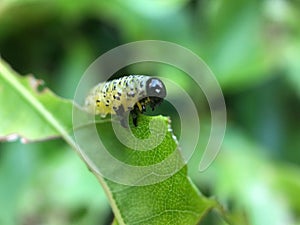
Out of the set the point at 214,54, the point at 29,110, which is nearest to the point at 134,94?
the point at 29,110

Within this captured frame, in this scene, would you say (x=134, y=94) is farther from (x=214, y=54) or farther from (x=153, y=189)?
(x=214, y=54)

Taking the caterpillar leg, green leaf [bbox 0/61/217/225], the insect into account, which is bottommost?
green leaf [bbox 0/61/217/225]

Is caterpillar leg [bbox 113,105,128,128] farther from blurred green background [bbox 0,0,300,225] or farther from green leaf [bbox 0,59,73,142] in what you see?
blurred green background [bbox 0,0,300,225]

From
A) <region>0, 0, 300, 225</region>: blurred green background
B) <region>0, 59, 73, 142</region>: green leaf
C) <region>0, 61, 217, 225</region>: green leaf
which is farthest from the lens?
<region>0, 0, 300, 225</region>: blurred green background

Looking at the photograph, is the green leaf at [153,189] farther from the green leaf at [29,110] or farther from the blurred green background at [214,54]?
the blurred green background at [214,54]

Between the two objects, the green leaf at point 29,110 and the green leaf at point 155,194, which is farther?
the green leaf at point 29,110

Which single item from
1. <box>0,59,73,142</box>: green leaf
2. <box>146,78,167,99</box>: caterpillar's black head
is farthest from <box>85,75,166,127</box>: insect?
<box>0,59,73,142</box>: green leaf

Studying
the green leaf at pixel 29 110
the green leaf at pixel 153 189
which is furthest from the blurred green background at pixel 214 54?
the green leaf at pixel 153 189
